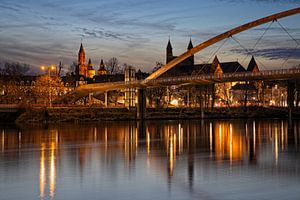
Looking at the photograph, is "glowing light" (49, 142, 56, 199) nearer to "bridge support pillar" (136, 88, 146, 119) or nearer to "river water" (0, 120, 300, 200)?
"river water" (0, 120, 300, 200)

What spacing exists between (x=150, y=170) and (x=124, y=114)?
211 ft

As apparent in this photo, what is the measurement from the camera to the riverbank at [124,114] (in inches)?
3216

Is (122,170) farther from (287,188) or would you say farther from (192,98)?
(192,98)

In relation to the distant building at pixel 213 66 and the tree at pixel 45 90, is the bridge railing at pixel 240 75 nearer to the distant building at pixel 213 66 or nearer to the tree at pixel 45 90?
the tree at pixel 45 90

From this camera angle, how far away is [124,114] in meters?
89.6

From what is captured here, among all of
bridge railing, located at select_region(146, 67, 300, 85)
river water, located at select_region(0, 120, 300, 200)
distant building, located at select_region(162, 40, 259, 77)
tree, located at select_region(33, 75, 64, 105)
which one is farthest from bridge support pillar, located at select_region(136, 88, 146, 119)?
distant building, located at select_region(162, 40, 259, 77)

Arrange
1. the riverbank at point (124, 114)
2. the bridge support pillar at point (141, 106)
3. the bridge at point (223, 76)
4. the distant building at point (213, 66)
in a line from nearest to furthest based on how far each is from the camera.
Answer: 1. the bridge at point (223, 76)
2. the riverbank at point (124, 114)
3. the bridge support pillar at point (141, 106)
4. the distant building at point (213, 66)

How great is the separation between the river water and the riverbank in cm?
4118

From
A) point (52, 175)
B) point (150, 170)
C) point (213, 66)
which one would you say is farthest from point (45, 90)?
point (52, 175)

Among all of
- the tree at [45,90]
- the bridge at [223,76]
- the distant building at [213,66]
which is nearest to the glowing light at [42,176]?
the bridge at [223,76]

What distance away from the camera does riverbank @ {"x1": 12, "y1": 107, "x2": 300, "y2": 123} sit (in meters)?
81.7

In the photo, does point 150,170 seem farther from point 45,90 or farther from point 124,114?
point 45,90

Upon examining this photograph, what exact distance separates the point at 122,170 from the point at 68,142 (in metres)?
17.9

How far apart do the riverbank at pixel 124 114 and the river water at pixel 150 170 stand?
4118cm
